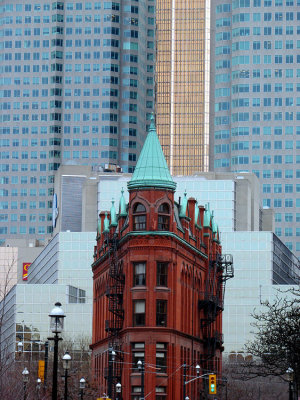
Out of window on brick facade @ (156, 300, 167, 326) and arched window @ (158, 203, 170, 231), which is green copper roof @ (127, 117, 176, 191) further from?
window on brick facade @ (156, 300, 167, 326)

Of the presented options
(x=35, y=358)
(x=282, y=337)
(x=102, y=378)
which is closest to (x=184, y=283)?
(x=102, y=378)

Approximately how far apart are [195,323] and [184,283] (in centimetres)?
676

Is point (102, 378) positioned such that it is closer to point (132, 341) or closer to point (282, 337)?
point (132, 341)

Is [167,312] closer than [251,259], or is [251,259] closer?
[167,312]

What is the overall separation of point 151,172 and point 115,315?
45.0 ft

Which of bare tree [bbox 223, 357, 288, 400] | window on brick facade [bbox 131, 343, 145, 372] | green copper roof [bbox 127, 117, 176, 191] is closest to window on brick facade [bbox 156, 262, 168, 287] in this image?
window on brick facade [bbox 131, 343, 145, 372]

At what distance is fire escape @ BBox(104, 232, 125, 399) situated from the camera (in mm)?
108125

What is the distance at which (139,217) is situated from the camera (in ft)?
359

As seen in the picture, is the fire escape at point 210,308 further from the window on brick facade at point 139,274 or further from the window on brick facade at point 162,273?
the window on brick facade at point 139,274

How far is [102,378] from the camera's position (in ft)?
395

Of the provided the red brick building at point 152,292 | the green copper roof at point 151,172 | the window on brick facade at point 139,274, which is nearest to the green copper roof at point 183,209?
the red brick building at point 152,292

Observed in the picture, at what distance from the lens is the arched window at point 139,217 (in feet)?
358

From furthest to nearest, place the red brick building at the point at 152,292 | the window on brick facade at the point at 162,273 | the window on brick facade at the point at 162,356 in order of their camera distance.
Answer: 1. the window on brick facade at the point at 162,273
2. the red brick building at the point at 152,292
3. the window on brick facade at the point at 162,356

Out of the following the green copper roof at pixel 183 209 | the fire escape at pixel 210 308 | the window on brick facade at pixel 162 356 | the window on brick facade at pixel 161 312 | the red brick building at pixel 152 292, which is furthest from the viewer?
the fire escape at pixel 210 308
